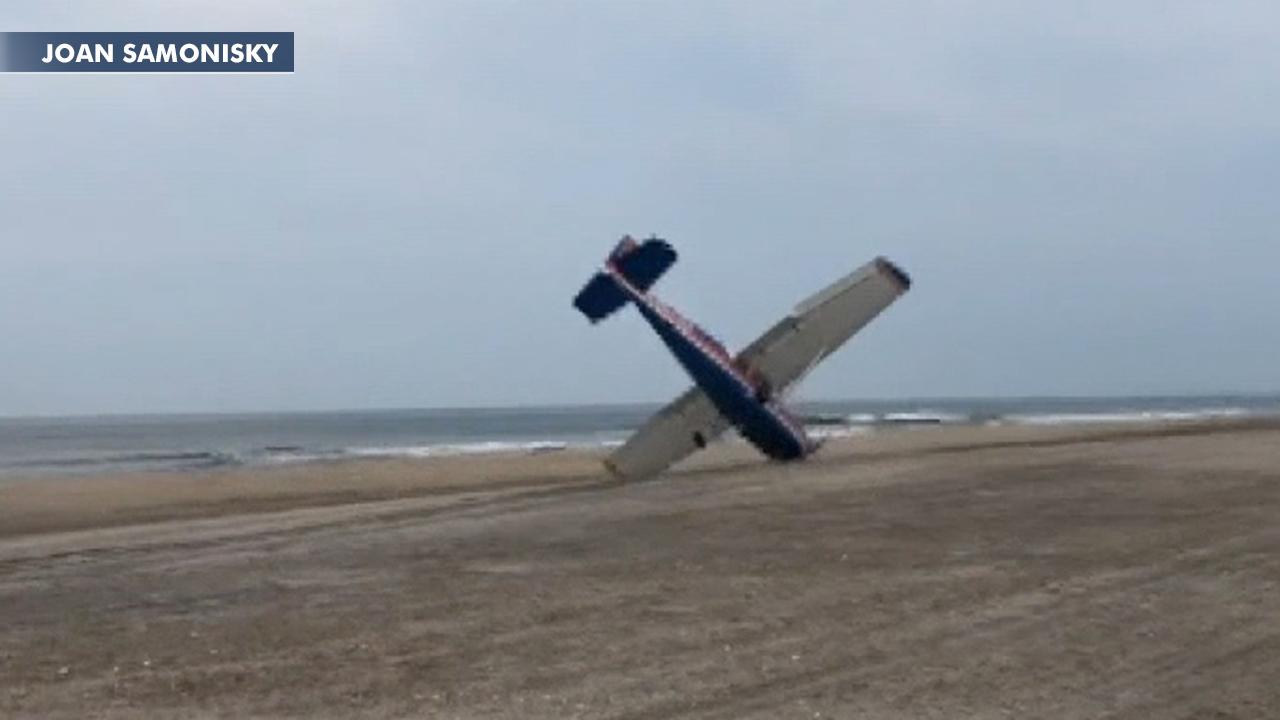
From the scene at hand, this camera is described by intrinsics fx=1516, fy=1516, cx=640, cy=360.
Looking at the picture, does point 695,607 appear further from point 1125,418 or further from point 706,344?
point 1125,418

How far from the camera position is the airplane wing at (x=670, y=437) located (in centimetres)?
2864

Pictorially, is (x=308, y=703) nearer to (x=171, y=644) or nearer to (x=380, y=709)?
(x=380, y=709)

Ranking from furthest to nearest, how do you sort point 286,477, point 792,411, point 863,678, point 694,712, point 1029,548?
point 286,477, point 792,411, point 1029,548, point 863,678, point 694,712

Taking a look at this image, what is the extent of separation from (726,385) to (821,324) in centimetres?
294

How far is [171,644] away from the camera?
34.0ft

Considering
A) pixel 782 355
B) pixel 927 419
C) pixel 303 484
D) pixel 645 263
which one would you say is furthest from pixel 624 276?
pixel 927 419

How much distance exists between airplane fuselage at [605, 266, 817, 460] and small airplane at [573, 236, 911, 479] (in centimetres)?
2

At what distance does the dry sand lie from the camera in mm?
8422

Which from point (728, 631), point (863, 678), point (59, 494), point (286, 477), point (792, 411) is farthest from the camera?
point (286, 477)

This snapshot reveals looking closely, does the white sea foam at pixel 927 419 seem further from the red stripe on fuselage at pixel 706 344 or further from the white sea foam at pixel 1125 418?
the red stripe on fuselage at pixel 706 344

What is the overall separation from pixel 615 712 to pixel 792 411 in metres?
22.4

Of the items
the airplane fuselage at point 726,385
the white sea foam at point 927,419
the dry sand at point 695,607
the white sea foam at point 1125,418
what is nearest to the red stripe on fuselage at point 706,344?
the airplane fuselage at point 726,385

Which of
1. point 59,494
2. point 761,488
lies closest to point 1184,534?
point 761,488

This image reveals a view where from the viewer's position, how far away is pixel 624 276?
26875 mm
